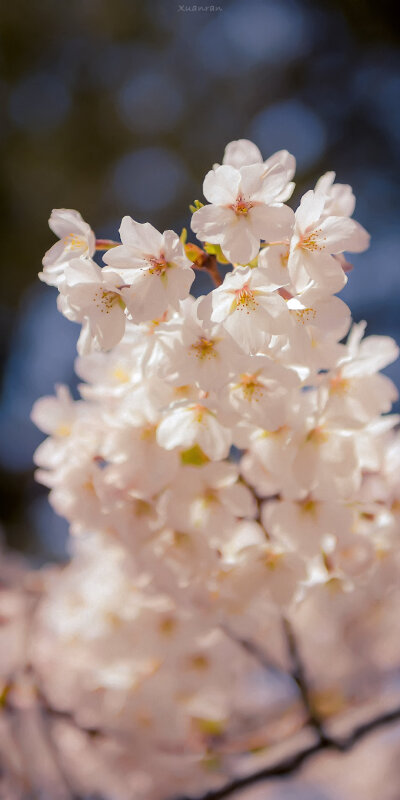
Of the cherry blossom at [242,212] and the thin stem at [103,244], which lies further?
the thin stem at [103,244]

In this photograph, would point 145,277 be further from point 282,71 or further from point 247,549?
point 282,71

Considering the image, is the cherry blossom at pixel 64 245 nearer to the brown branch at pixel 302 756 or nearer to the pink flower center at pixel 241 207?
the pink flower center at pixel 241 207

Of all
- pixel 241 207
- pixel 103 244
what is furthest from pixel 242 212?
pixel 103 244

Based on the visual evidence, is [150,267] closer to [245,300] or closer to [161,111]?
[245,300]

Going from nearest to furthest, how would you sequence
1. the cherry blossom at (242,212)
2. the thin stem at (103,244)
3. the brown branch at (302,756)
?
the cherry blossom at (242,212)
the thin stem at (103,244)
the brown branch at (302,756)

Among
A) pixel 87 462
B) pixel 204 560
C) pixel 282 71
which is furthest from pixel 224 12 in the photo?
pixel 204 560

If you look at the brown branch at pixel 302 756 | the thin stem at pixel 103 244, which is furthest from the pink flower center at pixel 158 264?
the brown branch at pixel 302 756
